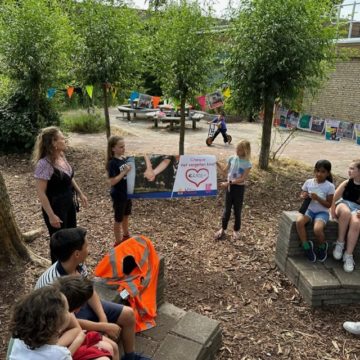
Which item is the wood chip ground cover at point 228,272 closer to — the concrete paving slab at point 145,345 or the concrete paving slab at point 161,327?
the concrete paving slab at point 161,327

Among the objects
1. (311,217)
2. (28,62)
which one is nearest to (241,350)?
(311,217)

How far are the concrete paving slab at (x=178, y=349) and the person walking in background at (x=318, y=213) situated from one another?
1.97 m

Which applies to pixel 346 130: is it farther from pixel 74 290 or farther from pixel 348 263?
pixel 74 290

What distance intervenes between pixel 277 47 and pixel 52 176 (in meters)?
5.77

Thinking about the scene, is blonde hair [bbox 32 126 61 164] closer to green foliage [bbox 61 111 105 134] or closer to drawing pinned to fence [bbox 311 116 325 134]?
green foliage [bbox 61 111 105 134]

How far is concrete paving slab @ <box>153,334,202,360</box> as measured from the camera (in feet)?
9.29

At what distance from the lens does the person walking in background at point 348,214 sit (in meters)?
4.16

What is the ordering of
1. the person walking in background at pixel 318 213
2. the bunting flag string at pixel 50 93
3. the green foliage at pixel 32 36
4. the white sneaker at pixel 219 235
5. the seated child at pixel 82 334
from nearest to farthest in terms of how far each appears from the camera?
1. the seated child at pixel 82 334
2. the person walking in background at pixel 318 213
3. the white sneaker at pixel 219 235
4. the green foliage at pixel 32 36
5. the bunting flag string at pixel 50 93

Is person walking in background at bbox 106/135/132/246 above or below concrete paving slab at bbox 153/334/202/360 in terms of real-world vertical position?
above

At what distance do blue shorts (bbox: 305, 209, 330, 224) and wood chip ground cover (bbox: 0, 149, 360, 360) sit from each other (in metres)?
0.81

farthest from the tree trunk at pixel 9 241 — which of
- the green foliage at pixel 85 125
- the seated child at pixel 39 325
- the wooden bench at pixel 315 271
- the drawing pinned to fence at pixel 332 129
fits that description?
the drawing pinned to fence at pixel 332 129

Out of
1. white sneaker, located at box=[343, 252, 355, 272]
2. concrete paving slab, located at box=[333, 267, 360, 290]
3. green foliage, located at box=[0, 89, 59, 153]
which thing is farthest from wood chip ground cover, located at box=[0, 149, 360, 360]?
green foliage, located at box=[0, 89, 59, 153]

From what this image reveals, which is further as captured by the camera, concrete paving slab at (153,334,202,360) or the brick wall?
the brick wall

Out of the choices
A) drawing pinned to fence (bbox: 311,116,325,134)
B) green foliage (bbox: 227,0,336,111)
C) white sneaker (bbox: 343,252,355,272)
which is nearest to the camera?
white sneaker (bbox: 343,252,355,272)
